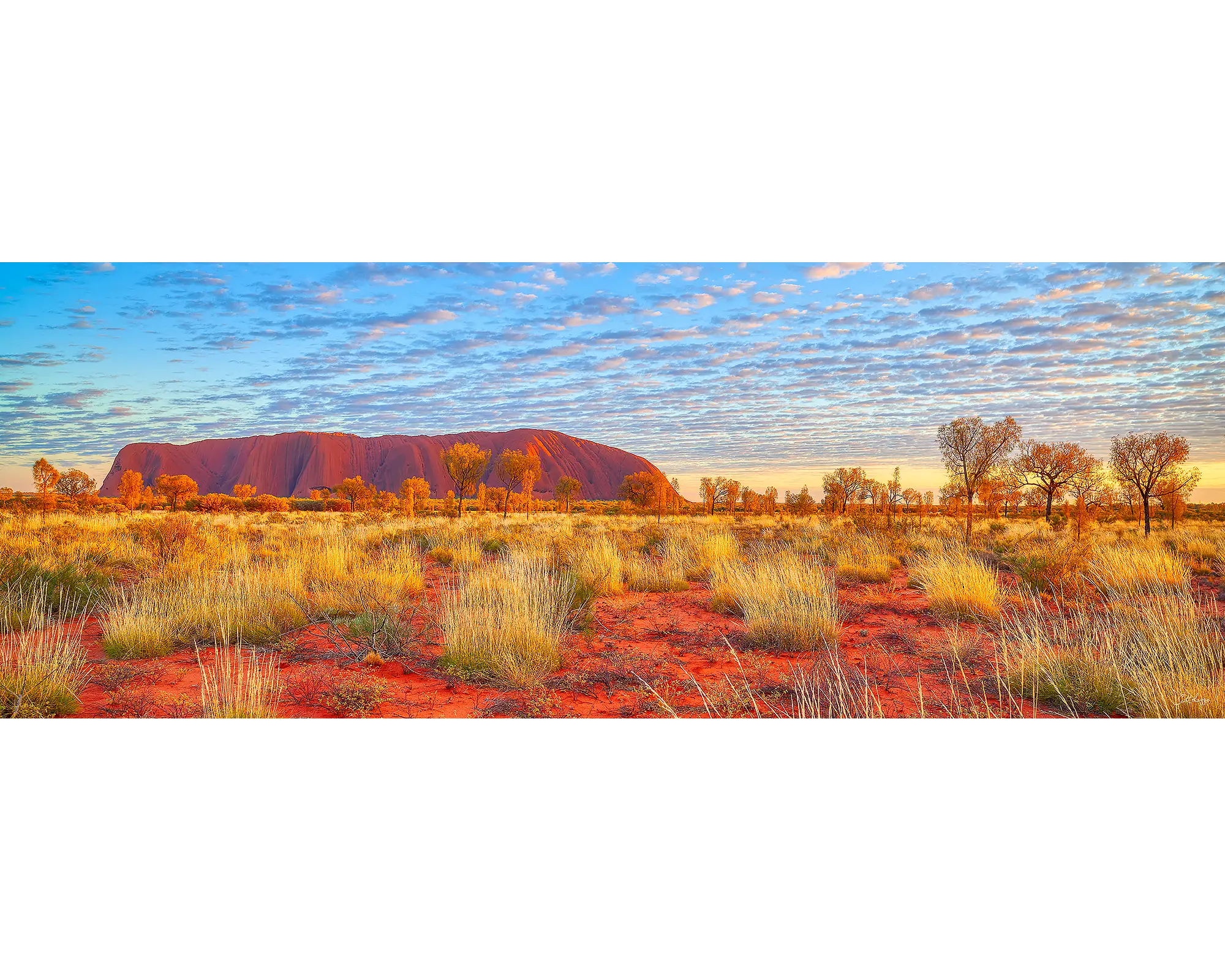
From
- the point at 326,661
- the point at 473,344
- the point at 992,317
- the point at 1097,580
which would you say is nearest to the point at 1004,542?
the point at 1097,580

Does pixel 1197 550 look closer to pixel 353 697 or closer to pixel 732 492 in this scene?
pixel 732 492

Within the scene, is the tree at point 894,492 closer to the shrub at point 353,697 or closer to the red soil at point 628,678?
the red soil at point 628,678

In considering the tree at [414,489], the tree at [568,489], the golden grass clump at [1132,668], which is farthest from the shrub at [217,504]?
the golden grass clump at [1132,668]

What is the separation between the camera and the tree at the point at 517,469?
972 cm

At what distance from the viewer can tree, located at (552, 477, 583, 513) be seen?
10.2 m

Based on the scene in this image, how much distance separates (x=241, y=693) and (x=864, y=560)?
9610 millimetres

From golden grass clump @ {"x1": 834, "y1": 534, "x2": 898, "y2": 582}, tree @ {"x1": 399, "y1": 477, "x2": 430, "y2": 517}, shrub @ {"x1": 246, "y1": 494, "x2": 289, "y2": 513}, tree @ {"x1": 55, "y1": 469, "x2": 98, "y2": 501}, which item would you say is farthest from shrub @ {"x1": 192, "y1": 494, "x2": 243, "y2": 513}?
Result: golden grass clump @ {"x1": 834, "y1": 534, "x2": 898, "y2": 582}

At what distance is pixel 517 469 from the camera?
11414 millimetres

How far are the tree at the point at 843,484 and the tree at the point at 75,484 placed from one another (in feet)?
28.5

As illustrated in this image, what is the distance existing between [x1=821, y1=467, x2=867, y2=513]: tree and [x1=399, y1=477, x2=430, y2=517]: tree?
683 centimetres

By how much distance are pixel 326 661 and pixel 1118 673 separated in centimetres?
610

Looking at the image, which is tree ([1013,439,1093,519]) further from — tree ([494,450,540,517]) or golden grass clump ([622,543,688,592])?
tree ([494,450,540,517])

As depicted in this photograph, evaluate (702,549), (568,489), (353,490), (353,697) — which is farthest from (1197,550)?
(353,490)

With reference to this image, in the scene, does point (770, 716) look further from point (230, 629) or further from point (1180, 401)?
point (1180, 401)
